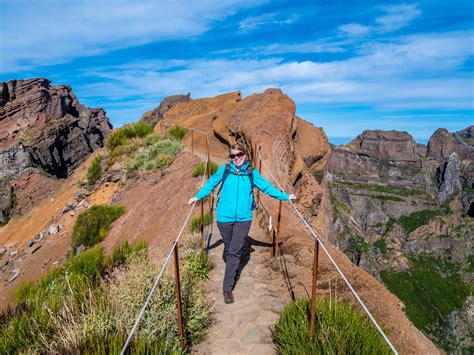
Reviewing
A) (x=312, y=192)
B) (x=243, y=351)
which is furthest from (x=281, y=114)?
(x=243, y=351)

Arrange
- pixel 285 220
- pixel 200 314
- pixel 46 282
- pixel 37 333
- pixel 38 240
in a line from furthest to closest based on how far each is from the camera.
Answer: pixel 38 240, pixel 285 220, pixel 46 282, pixel 200 314, pixel 37 333

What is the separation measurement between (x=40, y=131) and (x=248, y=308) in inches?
2253

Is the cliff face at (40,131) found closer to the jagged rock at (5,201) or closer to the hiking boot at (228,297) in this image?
the jagged rock at (5,201)

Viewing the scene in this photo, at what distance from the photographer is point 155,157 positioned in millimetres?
14930

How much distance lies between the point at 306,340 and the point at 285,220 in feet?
14.2

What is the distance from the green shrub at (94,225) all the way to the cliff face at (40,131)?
3227 cm

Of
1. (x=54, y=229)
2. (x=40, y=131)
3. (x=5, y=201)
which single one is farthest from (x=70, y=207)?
(x=40, y=131)

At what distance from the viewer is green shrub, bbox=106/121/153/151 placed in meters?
18.6

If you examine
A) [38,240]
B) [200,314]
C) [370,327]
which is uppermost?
[370,327]

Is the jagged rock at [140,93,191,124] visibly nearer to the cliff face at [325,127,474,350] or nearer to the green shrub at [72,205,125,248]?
the green shrub at [72,205,125,248]

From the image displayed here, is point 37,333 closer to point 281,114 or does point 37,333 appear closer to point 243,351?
point 243,351

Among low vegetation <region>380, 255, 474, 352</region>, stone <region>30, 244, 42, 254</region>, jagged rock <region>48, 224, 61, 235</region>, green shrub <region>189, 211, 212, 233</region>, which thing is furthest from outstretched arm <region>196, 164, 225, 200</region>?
low vegetation <region>380, 255, 474, 352</region>

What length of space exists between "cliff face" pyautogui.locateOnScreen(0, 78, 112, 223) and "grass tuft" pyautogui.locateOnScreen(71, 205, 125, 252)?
106 feet

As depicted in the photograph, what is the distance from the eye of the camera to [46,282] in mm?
7008
